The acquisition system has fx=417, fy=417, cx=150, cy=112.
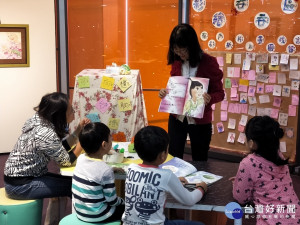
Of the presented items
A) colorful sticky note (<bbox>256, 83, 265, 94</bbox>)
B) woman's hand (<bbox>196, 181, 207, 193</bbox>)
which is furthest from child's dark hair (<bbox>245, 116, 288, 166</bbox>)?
colorful sticky note (<bbox>256, 83, 265, 94</bbox>)

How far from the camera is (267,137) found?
2.08 m

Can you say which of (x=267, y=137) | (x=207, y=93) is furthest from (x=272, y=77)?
(x=267, y=137)

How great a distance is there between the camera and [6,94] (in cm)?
514

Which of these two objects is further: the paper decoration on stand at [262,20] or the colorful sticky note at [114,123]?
the paper decoration on stand at [262,20]

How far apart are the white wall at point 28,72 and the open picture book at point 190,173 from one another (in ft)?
10.2

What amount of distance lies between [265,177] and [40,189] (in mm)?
1389

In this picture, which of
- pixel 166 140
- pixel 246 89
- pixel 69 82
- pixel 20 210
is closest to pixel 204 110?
pixel 166 140

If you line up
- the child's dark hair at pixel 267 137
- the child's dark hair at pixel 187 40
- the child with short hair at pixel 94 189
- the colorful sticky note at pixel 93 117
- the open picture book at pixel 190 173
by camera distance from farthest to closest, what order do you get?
the colorful sticky note at pixel 93 117 → the child's dark hair at pixel 187 40 → the open picture book at pixel 190 173 → the child with short hair at pixel 94 189 → the child's dark hair at pixel 267 137

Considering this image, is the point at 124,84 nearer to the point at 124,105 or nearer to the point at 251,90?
the point at 124,105

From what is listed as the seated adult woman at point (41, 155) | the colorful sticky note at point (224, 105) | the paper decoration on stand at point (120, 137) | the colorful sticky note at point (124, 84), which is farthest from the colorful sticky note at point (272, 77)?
the seated adult woman at point (41, 155)

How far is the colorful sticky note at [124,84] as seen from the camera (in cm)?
390

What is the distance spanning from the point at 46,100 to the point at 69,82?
9.56 ft

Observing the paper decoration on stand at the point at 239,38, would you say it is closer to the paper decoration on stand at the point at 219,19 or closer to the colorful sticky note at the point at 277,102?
the paper decoration on stand at the point at 219,19

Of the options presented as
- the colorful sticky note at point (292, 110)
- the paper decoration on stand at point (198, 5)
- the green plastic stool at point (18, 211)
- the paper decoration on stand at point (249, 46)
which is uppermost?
the paper decoration on stand at point (198, 5)
